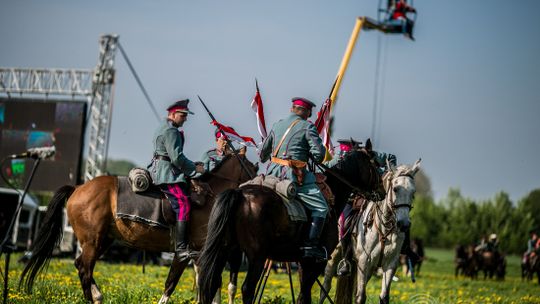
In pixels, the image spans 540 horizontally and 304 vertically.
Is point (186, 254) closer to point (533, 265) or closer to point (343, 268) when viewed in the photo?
point (343, 268)

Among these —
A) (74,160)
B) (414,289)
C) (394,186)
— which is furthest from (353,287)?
(74,160)

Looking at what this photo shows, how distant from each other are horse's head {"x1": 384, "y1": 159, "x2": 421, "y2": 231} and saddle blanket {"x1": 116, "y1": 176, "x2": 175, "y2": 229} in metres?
3.11

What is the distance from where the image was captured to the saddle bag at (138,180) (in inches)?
422

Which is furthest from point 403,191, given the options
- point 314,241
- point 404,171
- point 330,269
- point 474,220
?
point 474,220

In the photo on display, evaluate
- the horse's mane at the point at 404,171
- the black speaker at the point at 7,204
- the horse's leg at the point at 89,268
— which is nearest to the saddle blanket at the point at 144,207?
the horse's leg at the point at 89,268

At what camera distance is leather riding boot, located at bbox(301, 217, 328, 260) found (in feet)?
31.2

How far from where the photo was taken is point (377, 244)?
1173 cm

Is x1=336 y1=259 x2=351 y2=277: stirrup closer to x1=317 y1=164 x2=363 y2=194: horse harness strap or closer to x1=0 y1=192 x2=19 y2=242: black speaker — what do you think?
x1=317 y1=164 x2=363 y2=194: horse harness strap

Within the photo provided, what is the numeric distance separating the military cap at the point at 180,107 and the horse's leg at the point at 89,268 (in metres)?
2.04

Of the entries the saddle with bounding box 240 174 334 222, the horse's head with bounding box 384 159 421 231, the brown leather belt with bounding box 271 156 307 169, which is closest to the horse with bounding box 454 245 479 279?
the horse's head with bounding box 384 159 421 231

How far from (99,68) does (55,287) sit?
1353 cm

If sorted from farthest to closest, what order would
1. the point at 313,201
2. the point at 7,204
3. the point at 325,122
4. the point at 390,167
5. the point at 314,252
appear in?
the point at 7,204 < the point at 325,122 < the point at 390,167 < the point at 313,201 < the point at 314,252

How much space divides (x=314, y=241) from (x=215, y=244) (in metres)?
1.49

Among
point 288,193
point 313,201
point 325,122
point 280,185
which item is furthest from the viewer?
point 325,122
